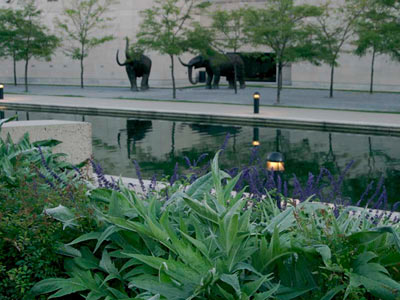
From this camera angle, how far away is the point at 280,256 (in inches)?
128

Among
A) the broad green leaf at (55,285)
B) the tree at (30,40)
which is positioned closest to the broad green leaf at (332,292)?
the broad green leaf at (55,285)

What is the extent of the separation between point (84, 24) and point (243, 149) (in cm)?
2559

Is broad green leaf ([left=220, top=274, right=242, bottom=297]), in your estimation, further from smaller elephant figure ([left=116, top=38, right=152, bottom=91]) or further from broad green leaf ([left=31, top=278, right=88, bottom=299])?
smaller elephant figure ([left=116, top=38, right=152, bottom=91])

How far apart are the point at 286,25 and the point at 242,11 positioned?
21.7 feet

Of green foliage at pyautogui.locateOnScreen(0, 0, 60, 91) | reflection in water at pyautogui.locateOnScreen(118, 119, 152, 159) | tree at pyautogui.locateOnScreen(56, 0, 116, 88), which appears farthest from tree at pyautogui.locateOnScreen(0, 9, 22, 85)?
reflection in water at pyautogui.locateOnScreen(118, 119, 152, 159)

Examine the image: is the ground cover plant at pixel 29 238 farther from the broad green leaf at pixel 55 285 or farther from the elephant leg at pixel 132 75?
the elephant leg at pixel 132 75

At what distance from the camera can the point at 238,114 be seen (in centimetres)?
2092

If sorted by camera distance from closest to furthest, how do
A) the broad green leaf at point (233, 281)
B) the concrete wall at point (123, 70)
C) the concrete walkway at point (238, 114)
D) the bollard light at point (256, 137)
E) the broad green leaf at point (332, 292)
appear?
the broad green leaf at point (233, 281)
the broad green leaf at point (332, 292)
the bollard light at point (256, 137)
the concrete walkway at point (238, 114)
the concrete wall at point (123, 70)

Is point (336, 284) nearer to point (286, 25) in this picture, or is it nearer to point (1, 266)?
point (1, 266)

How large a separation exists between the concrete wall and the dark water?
21430 mm

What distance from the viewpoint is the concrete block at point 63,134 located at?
8.08 m

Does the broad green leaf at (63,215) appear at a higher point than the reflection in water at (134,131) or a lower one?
higher

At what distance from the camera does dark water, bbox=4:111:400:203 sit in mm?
12344

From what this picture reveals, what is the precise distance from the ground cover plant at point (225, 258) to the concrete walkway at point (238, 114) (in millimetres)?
15416
